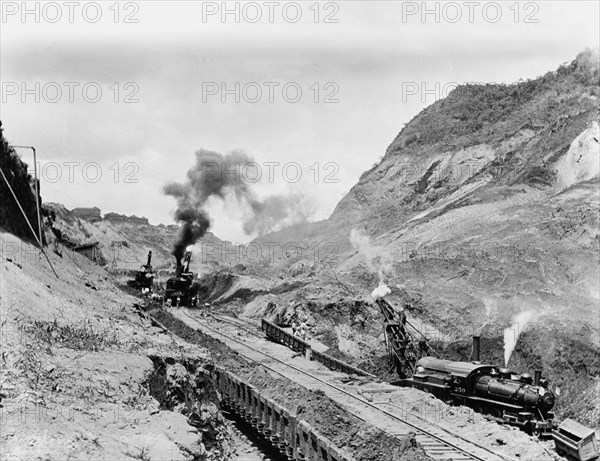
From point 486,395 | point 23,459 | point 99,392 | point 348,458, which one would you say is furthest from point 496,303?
point 23,459

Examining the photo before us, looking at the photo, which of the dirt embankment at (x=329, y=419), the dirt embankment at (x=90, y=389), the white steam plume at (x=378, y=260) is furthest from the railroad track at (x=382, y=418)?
the white steam plume at (x=378, y=260)

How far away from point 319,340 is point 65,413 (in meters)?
25.0

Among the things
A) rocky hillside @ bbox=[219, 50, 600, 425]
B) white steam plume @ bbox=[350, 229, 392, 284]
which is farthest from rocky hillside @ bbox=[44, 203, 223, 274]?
white steam plume @ bbox=[350, 229, 392, 284]

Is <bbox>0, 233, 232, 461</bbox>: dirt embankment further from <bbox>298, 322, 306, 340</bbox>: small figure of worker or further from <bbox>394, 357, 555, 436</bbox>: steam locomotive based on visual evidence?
<bbox>298, 322, 306, 340</bbox>: small figure of worker

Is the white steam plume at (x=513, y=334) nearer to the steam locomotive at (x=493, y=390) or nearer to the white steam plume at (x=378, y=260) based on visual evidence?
the steam locomotive at (x=493, y=390)

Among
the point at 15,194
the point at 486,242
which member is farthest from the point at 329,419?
the point at 486,242

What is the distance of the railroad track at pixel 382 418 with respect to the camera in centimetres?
1769

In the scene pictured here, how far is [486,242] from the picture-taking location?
1785 inches

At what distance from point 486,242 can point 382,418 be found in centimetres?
2646

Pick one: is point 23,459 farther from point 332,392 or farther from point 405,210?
point 405,210

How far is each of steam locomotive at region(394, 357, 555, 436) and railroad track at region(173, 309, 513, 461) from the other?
2.01m

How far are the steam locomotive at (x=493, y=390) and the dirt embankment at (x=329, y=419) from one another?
4.05m

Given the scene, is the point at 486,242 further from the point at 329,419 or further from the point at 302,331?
the point at 329,419

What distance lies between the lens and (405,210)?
74.6 m
